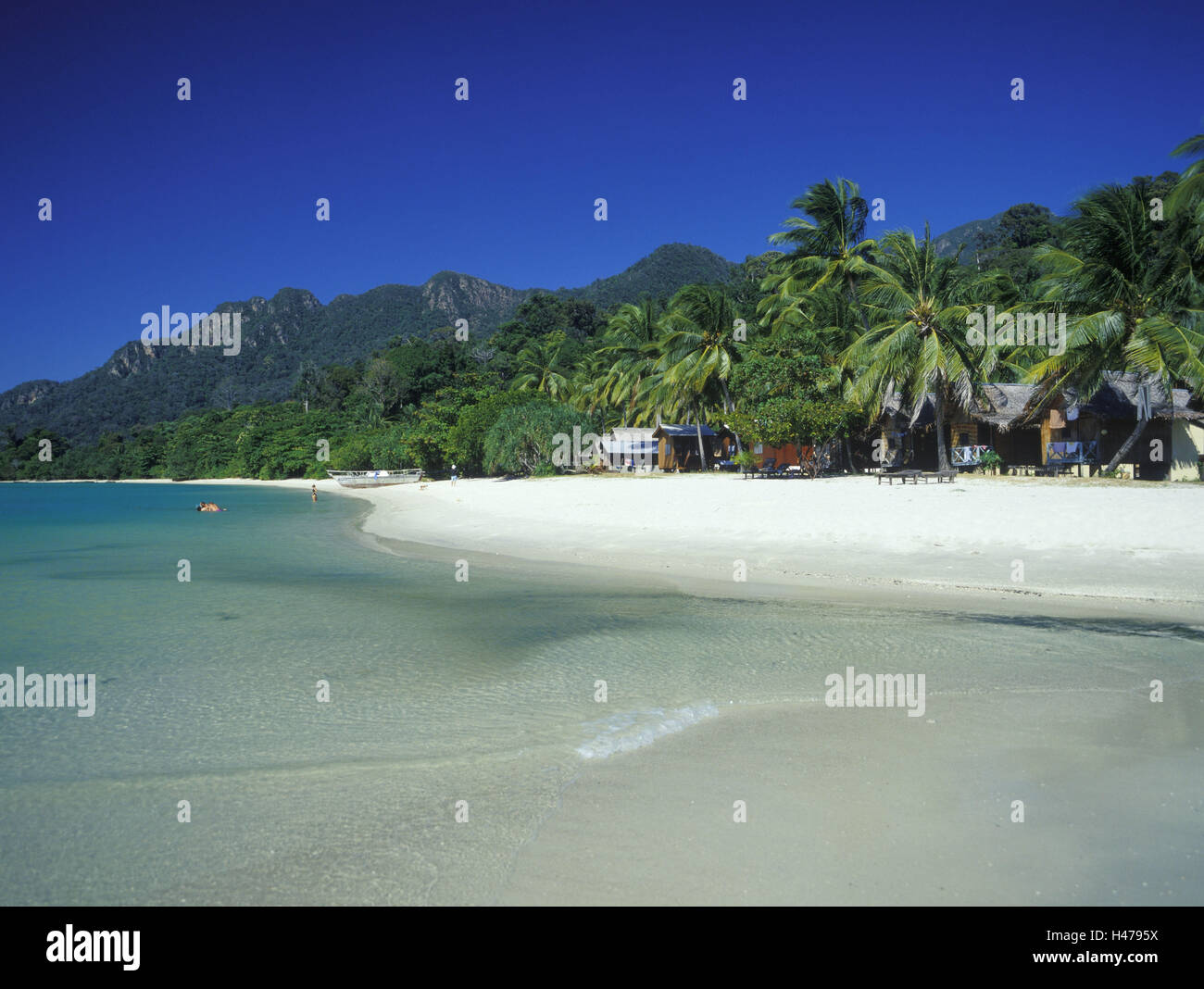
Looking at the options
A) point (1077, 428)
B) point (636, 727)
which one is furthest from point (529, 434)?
point (636, 727)

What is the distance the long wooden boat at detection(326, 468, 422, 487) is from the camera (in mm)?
58062

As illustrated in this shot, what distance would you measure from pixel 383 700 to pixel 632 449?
4381 centimetres

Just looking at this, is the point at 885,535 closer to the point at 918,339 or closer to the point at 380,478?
the point at 918,339

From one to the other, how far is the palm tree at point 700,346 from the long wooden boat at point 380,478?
79.7ft

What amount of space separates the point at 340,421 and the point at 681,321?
51.1 metres

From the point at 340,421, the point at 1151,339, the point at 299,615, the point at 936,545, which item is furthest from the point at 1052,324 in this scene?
the point at 340,421

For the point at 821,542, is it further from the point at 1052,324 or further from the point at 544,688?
the point at 1052,324

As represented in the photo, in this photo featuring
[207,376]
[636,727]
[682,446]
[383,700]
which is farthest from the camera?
[207,376]

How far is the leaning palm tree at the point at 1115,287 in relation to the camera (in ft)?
75.4

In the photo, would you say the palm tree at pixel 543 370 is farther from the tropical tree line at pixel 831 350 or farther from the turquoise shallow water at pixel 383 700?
the turquoise shallow water at pixel 383 700

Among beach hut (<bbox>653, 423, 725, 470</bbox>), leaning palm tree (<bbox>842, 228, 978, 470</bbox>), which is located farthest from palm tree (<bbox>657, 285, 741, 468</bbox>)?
leaning palm tree (<bbox>842, 228, 978, 470</bbox>)

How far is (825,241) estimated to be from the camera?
134ft

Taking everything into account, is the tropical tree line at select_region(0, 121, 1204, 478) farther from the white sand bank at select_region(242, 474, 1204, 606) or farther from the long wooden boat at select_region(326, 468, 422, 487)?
the white sand bank at select_region(242, 474, 1204, 606)
